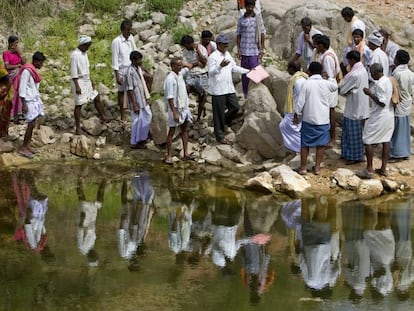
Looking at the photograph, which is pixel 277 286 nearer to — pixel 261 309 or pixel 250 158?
pixel 261 309

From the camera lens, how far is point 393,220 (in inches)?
359

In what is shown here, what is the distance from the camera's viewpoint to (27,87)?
11352 millimetres

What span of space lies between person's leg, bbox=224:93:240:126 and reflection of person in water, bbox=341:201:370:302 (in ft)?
9.15

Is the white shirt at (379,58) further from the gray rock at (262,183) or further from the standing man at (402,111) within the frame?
the gray rock at (262,183)

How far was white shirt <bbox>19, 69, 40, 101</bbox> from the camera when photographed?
1127 cm

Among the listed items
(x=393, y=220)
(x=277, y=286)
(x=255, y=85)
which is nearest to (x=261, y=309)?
(x=277, y=286)

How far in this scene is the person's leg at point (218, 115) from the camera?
11.5 m

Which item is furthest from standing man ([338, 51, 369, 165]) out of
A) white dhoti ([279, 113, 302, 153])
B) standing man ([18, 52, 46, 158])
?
standing man ([18, 52, 46, 158])

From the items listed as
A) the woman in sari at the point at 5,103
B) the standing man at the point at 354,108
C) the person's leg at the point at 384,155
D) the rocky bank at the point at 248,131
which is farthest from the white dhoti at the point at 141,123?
the person's leg at the point at 384,155

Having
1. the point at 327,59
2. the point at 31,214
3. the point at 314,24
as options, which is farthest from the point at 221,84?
the point at 31,214

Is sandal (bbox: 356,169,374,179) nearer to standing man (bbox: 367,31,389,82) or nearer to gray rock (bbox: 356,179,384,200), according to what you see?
gray rock (bbox: 356,179,384,200)

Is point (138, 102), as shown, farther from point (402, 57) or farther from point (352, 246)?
point (352, 246)

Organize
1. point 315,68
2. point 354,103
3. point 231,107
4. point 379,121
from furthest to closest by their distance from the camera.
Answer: point 231,107, point 354,103, point 379,121, point 315,68

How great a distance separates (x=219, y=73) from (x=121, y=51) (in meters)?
1.73
